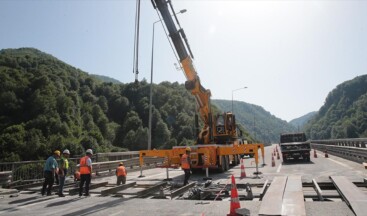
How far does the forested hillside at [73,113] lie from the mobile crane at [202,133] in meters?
56.8

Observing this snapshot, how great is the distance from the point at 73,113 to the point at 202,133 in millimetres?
81999

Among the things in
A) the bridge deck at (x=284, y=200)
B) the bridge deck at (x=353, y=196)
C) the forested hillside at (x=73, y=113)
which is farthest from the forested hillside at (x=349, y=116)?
the bridge deck at (x=284, y=200)

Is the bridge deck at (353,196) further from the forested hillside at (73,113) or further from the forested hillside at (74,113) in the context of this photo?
the forested hillside at (73,113)

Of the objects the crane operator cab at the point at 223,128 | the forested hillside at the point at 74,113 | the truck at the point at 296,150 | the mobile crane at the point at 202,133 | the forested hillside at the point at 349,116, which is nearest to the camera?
the mobile crane at the point at 202,133


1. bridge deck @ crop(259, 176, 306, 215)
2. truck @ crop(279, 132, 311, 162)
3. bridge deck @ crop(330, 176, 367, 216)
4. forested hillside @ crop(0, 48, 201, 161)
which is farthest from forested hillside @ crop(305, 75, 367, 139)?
bridge deck @ crop(259, 176, 306, 215)

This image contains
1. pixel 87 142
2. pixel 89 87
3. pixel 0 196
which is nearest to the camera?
pixel 0 196

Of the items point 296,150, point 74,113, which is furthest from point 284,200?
point 74,113

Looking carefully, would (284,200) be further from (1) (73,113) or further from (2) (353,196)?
(1) (73,113)

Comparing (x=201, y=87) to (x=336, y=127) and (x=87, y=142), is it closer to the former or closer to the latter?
(x=87, y=142)

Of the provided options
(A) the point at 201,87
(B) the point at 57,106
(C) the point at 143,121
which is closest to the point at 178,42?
(A) the point at 201,87

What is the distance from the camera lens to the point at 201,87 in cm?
1992

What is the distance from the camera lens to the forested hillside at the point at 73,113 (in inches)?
2874

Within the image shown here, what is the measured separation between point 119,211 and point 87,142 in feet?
241

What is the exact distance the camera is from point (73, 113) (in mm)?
94750
